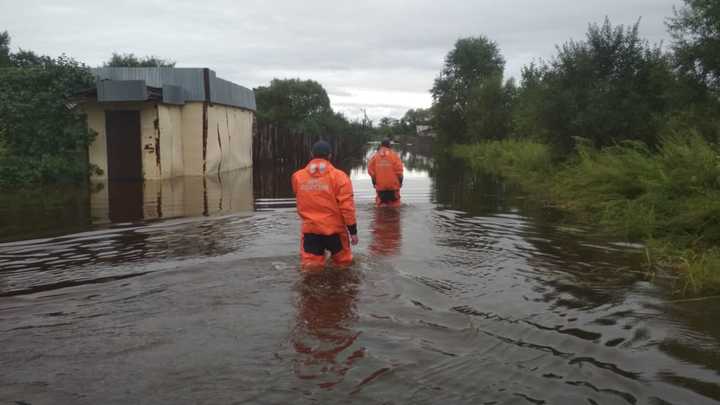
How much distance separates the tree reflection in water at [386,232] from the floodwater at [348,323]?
0.06m

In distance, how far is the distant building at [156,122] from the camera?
20.3m

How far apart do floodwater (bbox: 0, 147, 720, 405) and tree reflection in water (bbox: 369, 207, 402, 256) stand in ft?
0.19

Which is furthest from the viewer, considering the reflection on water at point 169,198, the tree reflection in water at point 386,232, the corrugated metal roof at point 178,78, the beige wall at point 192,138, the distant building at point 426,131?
the distant building at point 426,131

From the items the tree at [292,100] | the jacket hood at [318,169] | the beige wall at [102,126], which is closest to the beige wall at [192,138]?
the beige wall at [102,126]

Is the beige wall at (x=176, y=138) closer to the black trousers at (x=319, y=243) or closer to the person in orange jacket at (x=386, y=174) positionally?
the person in orange jacket at (x=386, y=174)

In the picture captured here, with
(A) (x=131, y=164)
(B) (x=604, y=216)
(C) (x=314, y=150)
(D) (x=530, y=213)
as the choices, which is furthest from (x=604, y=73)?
(A) (x=131, y=164)

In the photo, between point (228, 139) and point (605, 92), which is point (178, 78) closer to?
point (228, 139)

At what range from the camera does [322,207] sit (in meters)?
7.02

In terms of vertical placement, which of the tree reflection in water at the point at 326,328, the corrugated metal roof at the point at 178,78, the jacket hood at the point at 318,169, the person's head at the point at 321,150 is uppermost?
A: the corrugated metal roof at the point at 178,78

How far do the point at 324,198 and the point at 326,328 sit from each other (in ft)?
6.94

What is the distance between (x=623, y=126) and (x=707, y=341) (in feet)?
43.6

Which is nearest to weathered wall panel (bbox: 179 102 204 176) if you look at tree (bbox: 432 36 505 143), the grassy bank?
the grassy bank

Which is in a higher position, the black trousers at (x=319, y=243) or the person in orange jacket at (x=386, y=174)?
the person in orange jacket at (x=386, y=174)

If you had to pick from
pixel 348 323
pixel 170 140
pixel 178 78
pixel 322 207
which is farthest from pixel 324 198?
pixel 178 78
